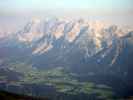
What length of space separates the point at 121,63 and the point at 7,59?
48.4 m

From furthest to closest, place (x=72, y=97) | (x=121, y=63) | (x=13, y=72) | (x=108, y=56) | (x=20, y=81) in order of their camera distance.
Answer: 1. (x=108, y=56)
2. (x=121, y=63)
3. (x=13, y=72)
4. (x=20, y=81)
5. (x=72, y=97)

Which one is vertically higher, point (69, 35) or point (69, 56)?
point (69, 35)

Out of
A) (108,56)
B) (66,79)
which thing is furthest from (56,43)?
(66,79)

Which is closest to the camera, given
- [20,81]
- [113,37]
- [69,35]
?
[20,81]

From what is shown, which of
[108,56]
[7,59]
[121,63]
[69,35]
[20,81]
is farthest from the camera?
[69,35]

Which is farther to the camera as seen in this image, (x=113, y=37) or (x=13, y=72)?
(x=113, y=37)

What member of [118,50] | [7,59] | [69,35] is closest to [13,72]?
[7,59]

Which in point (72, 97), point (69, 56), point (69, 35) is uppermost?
point (69, 35)

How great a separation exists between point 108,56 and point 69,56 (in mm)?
18870

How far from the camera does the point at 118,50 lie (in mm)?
136000

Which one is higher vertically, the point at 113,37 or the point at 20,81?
the point at 113,37

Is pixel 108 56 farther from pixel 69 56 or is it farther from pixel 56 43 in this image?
pixel 56 43

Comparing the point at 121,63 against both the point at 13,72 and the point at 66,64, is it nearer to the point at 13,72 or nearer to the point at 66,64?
the point at 66,64

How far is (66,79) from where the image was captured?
101688mm
